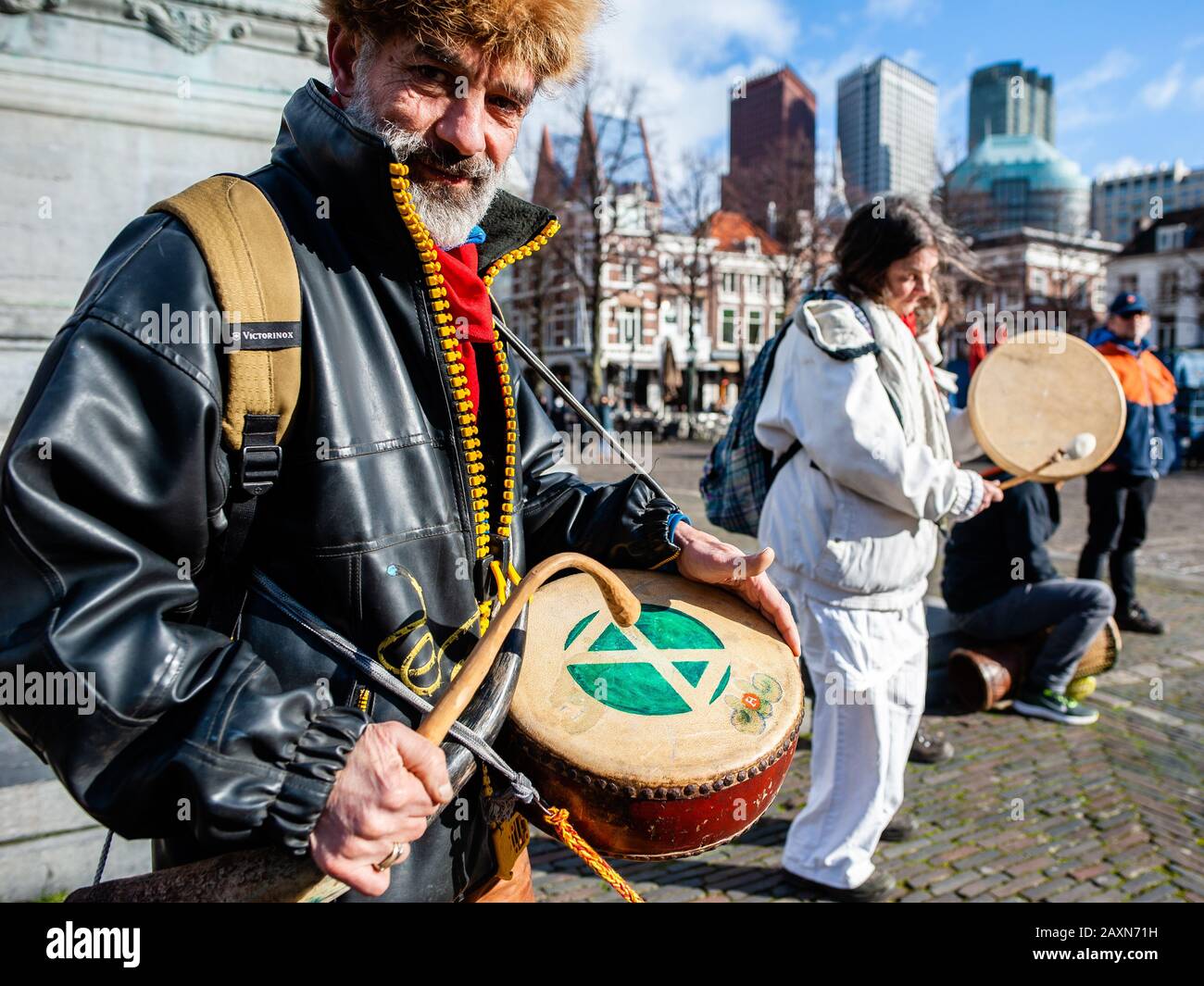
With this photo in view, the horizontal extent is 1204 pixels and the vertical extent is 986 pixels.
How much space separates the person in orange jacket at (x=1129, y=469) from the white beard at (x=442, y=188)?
19.3ft

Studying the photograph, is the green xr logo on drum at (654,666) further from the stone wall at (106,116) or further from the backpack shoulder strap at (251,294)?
the stone wall at (106,116)

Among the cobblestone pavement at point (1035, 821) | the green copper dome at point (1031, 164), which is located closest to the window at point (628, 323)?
the green copper dome at point (1031, 164)

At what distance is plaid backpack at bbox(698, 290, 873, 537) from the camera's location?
3.18 metres

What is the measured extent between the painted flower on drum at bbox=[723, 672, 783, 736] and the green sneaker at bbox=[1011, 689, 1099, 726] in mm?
3730

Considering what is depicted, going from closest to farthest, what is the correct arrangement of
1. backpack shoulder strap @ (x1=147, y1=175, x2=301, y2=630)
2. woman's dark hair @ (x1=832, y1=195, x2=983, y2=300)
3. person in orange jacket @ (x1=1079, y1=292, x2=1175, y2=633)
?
backpack shoulder strap @ (x1=147, y1=175, x2=301, y2=630), woman's dark hair @ (x1=832, y1=195, x2=983, y2=300), person in orange jacket @ (x1=1079, y1=292, x2=1175, y2=633)

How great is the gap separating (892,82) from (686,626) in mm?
106377

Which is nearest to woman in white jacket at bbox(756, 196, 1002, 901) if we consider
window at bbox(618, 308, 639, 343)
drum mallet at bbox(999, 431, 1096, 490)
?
drum mallet at bbox(999, 431, 1096, 490)

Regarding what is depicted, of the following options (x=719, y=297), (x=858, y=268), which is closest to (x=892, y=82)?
(x=719, y=297)

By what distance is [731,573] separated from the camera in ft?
5.47

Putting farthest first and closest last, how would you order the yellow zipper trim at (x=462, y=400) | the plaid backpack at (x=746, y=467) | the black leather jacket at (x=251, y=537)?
the plaid backpack at (x=746, y=467) < the yellow zipper trim at (x=462, y=400) < the black leather jacket at (x=251, y=537)

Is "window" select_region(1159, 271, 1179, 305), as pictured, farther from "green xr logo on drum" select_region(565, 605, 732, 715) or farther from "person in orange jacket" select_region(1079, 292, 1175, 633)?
"green xr logo on drum" select_region(565, 605, 732, 715)

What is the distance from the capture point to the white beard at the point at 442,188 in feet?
4.33
